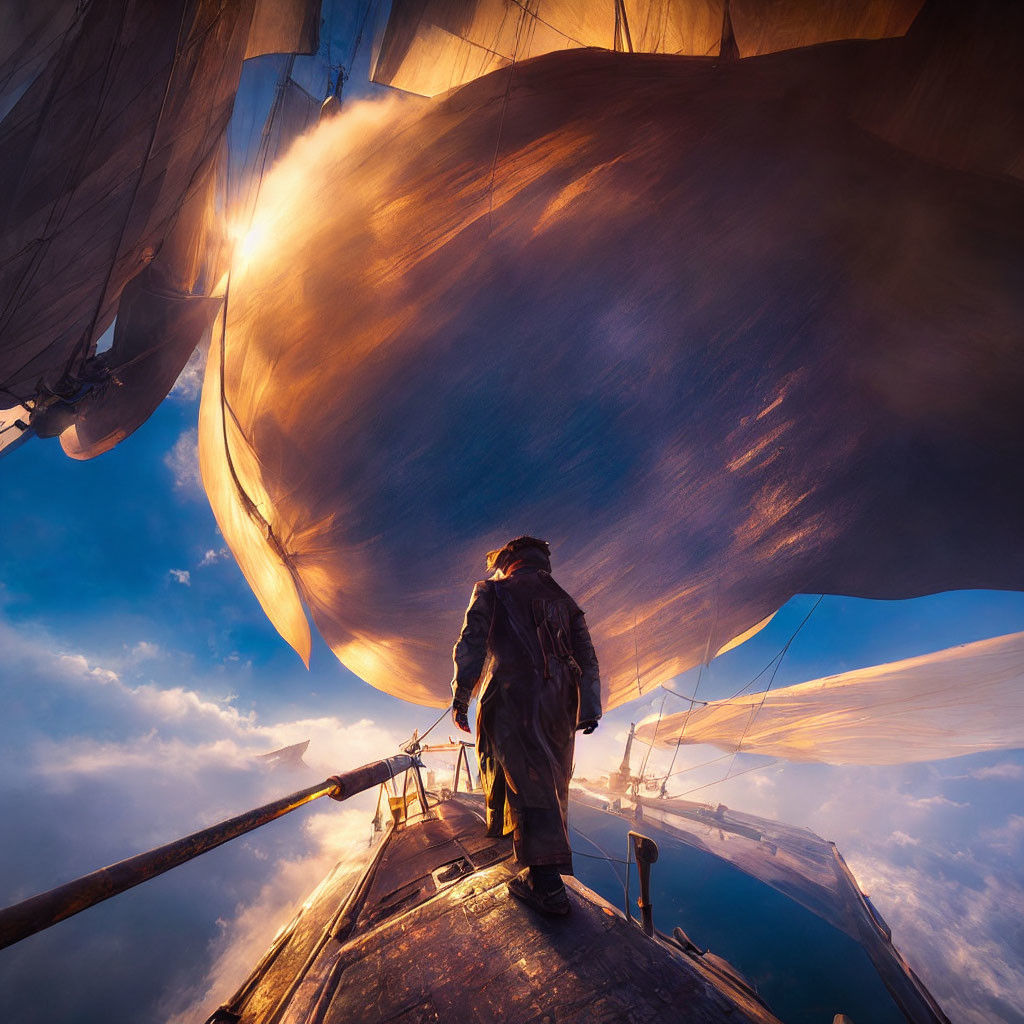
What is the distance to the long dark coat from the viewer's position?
2045 mm

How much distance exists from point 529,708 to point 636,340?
11.0 feet

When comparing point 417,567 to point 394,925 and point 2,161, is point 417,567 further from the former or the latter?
point 2,161

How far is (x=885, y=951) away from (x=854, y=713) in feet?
21.5

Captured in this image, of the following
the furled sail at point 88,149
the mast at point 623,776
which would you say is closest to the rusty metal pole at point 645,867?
the furled sail at point 88,149

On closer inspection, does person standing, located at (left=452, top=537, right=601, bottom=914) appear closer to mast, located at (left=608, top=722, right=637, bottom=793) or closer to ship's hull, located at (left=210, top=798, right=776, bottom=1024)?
ship's hull, located at (left=210, top=798, right=776, bottom=1024)

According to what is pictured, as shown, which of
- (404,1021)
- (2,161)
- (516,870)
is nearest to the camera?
(404,1021)

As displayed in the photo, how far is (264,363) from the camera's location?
3.88 metres

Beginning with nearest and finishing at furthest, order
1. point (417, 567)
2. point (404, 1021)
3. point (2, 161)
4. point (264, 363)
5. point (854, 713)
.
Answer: point (404, 1021) < point (2, 161) < point (264, 363) < point (417, 567) < point (854, 713)

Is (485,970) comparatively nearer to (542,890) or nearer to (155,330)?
(542,890)

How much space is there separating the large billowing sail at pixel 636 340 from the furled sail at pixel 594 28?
84 cm

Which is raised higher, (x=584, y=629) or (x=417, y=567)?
(x=417, y=567)

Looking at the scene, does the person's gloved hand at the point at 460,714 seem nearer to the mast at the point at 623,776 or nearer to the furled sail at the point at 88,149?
the furled sail at the point at 88,149

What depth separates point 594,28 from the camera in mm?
7344

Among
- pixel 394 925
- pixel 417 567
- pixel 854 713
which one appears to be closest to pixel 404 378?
pixel 417 567
